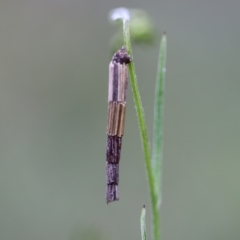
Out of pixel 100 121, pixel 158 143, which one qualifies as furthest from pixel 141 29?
pixel 100 121

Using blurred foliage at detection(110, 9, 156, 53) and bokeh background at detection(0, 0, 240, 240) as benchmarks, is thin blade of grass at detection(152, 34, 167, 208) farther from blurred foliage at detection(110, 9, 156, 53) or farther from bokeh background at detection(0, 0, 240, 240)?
bokeh background at detection(0, 0, 240, 240)

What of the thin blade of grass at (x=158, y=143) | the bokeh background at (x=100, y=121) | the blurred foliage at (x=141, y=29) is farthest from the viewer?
the bokeh background at (x=100, y=121)

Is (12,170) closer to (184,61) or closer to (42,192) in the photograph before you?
(42,192)

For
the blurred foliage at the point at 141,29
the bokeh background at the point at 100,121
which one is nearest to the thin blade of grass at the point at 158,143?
the blurred foliage at the point at 141,29

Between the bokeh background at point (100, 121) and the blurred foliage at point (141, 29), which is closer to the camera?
the blurred foliage at point (141, 29)

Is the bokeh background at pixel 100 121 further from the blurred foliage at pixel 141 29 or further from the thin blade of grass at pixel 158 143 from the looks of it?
the thin blade of grass at pixel 158 143

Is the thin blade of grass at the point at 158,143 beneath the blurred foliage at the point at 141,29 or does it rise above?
beneath

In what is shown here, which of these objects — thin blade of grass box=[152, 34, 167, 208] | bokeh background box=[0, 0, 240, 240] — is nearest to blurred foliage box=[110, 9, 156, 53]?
thin blade of grass box=[152, 34, 167, 208]

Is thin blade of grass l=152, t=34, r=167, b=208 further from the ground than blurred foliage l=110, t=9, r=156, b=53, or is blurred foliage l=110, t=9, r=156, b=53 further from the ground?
blurred foliage l=110, t=9, r=156, b=53

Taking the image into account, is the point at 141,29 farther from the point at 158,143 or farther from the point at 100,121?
the point at 100,121
